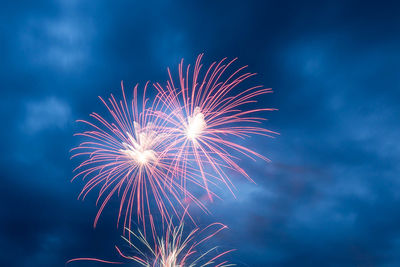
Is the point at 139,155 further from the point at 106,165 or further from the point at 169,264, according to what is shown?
the point at 169,264

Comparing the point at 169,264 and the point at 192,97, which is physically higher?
the point at 192,97

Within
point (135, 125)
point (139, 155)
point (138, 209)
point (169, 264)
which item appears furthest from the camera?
point (169, 264)

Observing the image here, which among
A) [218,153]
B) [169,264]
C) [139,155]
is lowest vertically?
[169,264]

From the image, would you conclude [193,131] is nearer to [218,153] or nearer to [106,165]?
[218,153]

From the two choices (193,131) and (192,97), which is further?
(193,131)

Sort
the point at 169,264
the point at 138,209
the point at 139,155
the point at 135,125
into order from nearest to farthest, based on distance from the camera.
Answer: the point at 138,209 → the point at 135,125 → the point at 139,155 → the point at 169,264

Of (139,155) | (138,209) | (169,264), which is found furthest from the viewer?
(169,264)

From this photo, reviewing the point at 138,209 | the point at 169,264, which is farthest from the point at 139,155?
the point at 169,264

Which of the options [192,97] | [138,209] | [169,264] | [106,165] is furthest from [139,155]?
[169,264]

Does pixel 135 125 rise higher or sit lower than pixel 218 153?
higher
